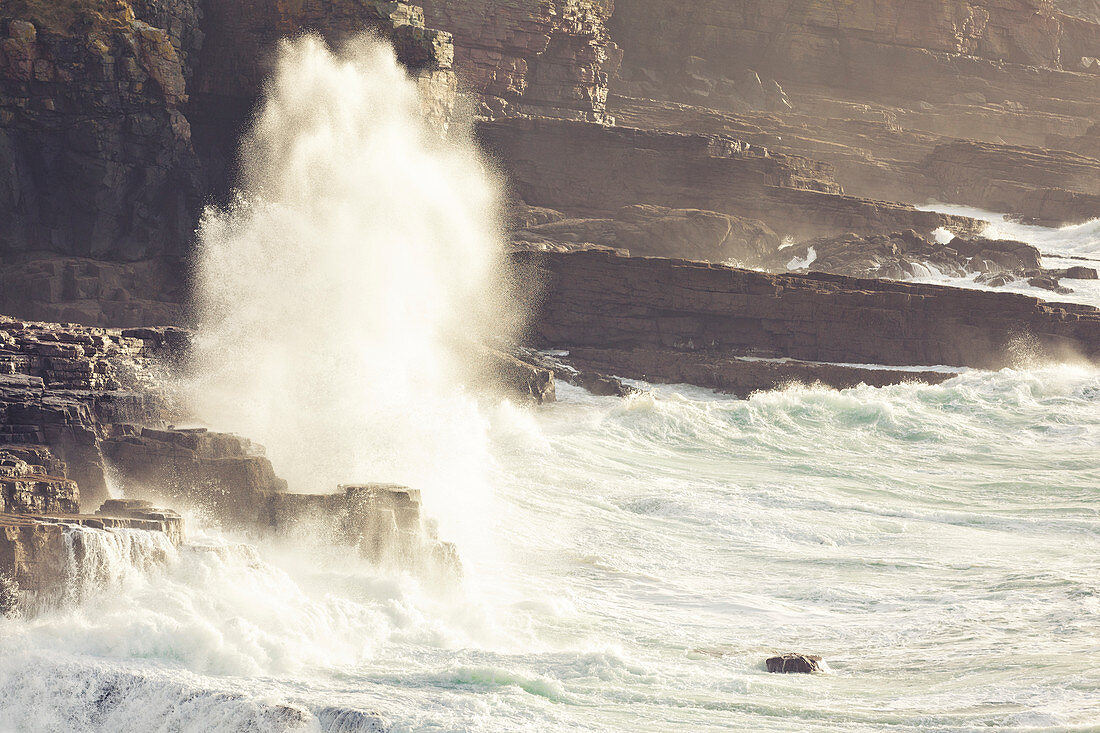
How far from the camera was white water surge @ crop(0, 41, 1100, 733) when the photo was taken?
1154 centimetres

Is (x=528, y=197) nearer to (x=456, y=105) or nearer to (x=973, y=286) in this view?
(x=456, y=105)

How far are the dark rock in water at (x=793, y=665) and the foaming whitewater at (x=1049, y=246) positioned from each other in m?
26.5

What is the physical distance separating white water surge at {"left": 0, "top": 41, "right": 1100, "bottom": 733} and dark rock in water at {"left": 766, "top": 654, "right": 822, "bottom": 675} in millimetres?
208

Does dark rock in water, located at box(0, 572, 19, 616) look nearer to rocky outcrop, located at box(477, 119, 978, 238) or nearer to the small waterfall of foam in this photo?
the small waterfall of foam

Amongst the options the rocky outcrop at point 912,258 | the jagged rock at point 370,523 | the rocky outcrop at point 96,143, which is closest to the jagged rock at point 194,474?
the jagged rock at point 370,523

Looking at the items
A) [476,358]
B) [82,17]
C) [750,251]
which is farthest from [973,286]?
[82,17]

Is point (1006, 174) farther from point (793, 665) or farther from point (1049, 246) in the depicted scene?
point (793, 665)

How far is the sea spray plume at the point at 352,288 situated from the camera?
63.8ft

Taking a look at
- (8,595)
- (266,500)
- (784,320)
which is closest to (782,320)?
(784,320)

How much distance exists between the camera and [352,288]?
27.0m

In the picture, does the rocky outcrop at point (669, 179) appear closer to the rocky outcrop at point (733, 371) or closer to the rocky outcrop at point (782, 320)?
the rocky outcrop at point (782, 320)

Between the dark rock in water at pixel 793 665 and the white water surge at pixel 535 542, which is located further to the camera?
the dark rock in water at pixel 793 665

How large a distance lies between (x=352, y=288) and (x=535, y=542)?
395 inches

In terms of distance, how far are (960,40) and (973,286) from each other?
38.3m
